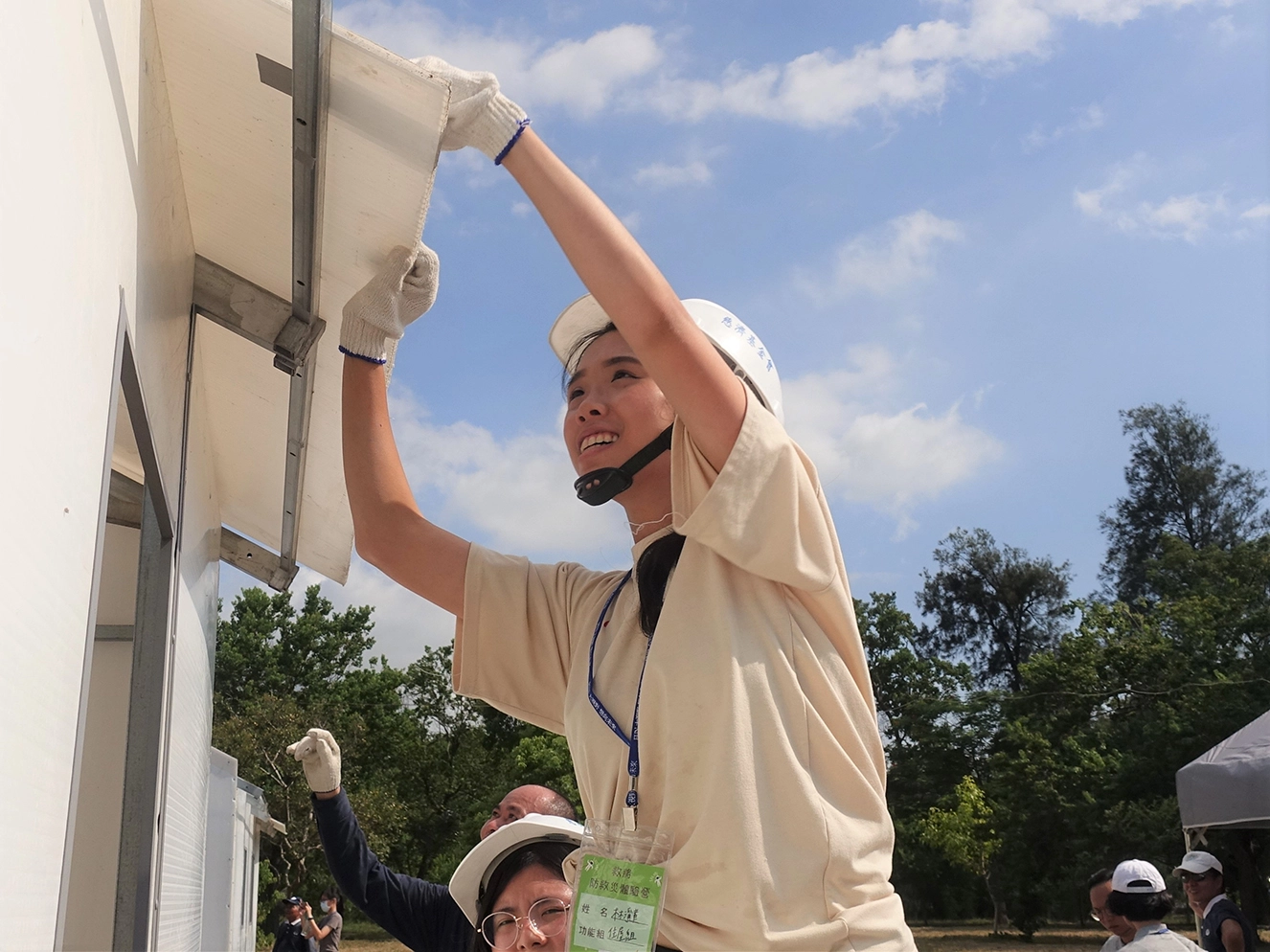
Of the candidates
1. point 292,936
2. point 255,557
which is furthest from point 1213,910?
point 292,936

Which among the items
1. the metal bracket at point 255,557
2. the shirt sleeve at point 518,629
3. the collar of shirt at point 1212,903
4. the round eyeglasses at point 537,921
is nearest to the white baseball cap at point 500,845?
the round eyeglasses at point 537,921

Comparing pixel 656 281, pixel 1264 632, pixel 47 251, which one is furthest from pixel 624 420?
pixel 1264 632

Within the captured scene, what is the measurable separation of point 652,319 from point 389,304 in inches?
37.8

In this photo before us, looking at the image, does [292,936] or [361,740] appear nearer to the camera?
[292,936]

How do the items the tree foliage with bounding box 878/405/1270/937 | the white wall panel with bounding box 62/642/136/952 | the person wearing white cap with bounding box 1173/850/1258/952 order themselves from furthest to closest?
the tree foliage with bounding box 878/405/1270/937 → the person wearing white cap with bounding box 1173/850/1258/952 → the white wall panel with bounding box 62/642/136/952

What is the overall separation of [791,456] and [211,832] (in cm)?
587

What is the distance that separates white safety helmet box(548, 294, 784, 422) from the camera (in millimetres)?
1933

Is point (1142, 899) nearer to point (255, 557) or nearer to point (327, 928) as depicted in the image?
point (255, 557)

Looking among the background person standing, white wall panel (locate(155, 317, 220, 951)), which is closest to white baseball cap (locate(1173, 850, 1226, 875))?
the background person standing

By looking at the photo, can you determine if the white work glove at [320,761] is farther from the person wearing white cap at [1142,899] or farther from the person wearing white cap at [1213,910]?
the person wearing white cap at [1213,910]

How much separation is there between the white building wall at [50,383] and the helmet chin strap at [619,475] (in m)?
0.77

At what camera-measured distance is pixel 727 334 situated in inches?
77.4

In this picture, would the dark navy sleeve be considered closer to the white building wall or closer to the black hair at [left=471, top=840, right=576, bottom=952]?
the black hair at [left=471, top=840, right=576, bottom=952]

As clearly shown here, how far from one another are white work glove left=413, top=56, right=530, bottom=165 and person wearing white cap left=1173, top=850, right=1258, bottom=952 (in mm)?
6493
